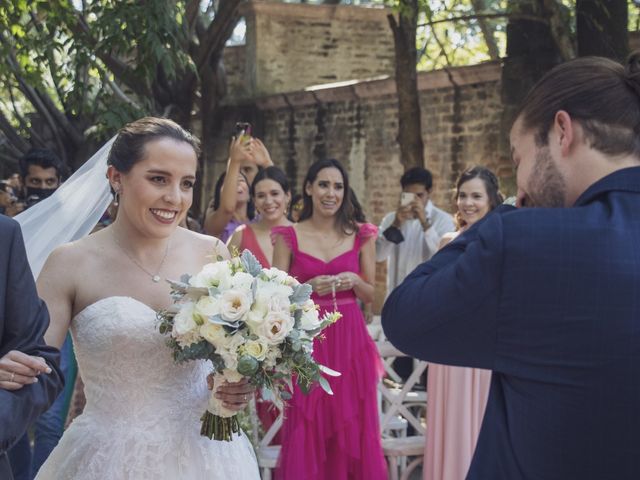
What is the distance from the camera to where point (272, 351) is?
127 inches

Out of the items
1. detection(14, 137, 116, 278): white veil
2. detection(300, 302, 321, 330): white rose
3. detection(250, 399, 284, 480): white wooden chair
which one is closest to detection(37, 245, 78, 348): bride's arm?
detection(300, 302, 321, 330): white rose

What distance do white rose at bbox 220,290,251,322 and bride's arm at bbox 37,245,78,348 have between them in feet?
2.08

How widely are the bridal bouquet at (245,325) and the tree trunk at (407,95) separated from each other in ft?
23.4

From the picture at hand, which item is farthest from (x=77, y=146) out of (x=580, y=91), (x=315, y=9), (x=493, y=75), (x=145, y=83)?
(x=580, y=91)

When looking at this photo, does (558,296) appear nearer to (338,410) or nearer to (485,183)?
(338,410)

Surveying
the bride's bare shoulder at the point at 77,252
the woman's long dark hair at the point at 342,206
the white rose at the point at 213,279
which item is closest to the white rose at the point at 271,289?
the white rose at the point at 213,279

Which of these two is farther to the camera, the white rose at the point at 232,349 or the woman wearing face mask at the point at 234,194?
the woman wearing face mask at the point at 234,194

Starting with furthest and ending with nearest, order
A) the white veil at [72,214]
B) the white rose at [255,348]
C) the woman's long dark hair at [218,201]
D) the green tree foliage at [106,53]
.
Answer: the green tree foliage at [106,53] < the woman's long dark hair at [218,201] < the white veil at [72,214] < the white rose at [255,348]

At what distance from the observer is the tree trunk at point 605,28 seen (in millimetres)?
8773

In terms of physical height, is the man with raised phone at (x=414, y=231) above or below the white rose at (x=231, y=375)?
above

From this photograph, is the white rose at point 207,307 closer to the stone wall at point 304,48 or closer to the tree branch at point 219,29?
the tree branch at point 219,29

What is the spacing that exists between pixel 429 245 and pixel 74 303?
524 centimetres

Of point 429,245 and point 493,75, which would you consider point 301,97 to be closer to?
point 493,75

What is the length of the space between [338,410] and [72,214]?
7.30 ft
